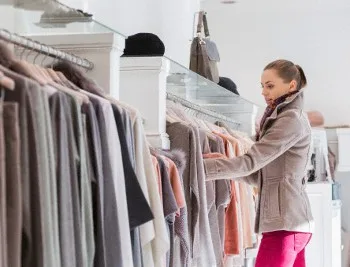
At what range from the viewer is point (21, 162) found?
53.6 inches

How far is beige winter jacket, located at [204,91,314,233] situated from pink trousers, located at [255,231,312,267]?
0.04 m

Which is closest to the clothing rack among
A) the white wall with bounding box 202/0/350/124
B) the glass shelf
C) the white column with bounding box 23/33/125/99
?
the glass shelf

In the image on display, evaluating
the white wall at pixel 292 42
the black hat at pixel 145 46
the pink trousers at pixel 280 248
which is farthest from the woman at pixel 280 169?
the white wall at pixel 292 42

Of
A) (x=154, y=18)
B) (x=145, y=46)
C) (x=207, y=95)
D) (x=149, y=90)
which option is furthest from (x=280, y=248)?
(x=154, y=18)

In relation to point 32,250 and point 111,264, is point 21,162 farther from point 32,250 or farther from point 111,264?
point 111,264

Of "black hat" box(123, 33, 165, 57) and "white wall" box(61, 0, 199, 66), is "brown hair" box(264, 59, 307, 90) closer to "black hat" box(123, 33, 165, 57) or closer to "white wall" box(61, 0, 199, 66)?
"black hat" box(123, 33, 165, 57)

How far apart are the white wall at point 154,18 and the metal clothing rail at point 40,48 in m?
0.97

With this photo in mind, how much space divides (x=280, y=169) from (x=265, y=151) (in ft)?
0.57

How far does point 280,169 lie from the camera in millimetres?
2932

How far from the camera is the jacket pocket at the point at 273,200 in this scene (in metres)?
2.88

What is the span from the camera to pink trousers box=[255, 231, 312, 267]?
2.81m

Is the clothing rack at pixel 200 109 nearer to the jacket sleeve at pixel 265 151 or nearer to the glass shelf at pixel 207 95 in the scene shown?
the glass shelf at pixel 207 95

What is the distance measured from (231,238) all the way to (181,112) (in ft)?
2.22

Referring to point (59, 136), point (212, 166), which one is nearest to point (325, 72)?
point (212, 166)
